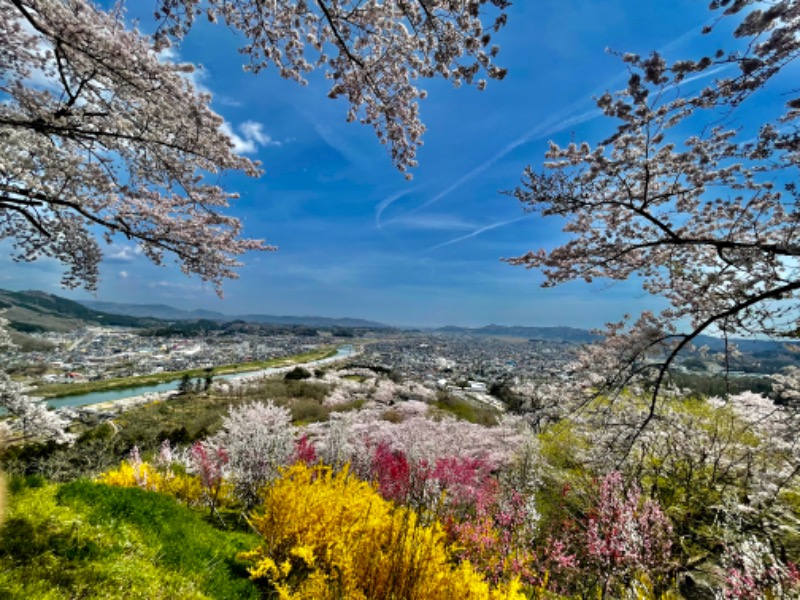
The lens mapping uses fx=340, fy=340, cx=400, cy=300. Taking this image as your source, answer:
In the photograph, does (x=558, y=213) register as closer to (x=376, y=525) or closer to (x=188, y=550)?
(x=376, y=525)

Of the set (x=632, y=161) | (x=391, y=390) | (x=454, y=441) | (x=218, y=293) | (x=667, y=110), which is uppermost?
(x=667, y=110)

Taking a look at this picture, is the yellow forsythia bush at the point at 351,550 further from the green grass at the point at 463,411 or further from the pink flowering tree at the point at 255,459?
the green grass at the point at 463,411

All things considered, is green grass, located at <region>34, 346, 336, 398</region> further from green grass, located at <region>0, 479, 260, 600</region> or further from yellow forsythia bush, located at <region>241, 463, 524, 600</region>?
yellow forsythia bush, located at <region>241, 463, 524, 600</region>

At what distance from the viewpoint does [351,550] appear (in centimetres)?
359

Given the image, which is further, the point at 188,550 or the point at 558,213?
the point at 558,213

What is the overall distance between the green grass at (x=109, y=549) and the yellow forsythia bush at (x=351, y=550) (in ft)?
1.87

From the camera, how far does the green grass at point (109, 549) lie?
303cm

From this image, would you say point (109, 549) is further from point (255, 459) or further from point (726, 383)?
point (726, 383)

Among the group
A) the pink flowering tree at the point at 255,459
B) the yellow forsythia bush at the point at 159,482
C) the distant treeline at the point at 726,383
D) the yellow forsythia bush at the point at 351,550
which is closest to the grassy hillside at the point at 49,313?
the yellow forsythia bush at the point at 159,482

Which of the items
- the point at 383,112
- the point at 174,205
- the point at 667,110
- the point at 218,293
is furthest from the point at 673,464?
the point at 174,205

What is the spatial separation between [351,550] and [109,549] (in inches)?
106

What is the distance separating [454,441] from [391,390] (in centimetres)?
2260

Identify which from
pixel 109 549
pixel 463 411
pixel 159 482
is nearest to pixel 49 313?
pixel 463 411

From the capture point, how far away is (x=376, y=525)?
380 centimetres
